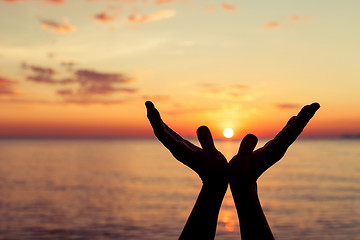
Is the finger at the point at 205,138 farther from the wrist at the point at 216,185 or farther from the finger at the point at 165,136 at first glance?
the wrist at the point at 216,185

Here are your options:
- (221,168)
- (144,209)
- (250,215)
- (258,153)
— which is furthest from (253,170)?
(144,209)

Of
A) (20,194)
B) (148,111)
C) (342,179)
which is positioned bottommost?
(148,111)

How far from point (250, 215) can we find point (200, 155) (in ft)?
2.20

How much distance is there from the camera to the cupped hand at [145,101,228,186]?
12.5 feet

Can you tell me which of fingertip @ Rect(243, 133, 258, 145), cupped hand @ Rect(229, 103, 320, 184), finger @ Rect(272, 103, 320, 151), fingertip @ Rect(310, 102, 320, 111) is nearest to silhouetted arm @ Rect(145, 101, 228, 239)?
cupped hand @ Rect(229, 103, 320, 184)

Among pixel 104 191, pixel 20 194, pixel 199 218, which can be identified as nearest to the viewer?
pixel 199 218

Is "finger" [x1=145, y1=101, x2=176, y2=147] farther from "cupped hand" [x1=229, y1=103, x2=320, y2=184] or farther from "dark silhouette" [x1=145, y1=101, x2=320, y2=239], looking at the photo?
"cupped hand" [x1=229, y1=103, x2=320, y2=184]

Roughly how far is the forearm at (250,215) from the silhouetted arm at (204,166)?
16 cm

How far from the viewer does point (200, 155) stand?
3.85 meters

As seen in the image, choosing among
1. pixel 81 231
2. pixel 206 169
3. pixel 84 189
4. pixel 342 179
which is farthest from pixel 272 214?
pixel 342 179

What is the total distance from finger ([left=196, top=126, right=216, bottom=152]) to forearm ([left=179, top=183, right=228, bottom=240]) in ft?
1.25

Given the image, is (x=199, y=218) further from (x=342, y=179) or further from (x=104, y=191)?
(x=342, y=179)

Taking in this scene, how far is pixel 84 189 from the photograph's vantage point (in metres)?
35.1

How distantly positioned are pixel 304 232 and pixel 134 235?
24.6ft
